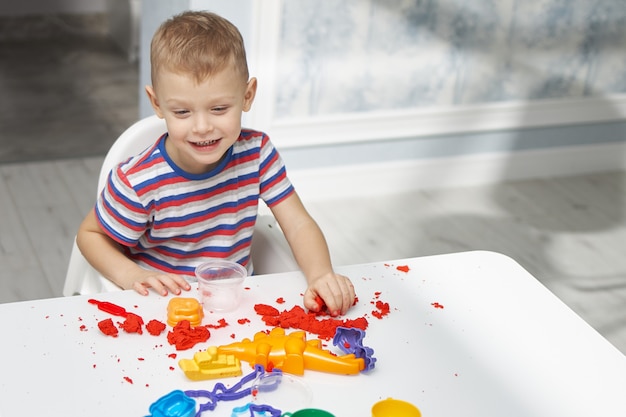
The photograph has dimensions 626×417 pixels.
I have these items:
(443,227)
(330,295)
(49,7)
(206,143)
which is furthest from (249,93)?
(49,7)

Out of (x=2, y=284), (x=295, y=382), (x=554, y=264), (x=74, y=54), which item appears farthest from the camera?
(x=74, y=54)

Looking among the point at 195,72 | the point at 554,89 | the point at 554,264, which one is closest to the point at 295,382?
the point at 195,72

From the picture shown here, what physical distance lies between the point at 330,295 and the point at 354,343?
0.32 feet

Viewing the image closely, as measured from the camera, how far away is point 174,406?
89 centimetres

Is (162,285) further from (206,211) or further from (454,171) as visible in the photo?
(454,171)

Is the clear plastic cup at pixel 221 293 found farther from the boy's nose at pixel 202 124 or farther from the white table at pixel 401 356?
the boy's nose at pixel 202 124

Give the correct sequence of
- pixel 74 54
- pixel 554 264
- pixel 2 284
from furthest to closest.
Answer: pixel 74 54
pixel 554 264
pixel 2 284

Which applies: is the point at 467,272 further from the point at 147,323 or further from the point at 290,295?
the point at 147,323

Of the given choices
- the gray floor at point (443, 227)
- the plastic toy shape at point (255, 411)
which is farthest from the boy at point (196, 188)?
the gray floor at point (443, 227)

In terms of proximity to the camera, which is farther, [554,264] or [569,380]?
[554,264]

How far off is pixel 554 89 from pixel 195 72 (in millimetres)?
2044

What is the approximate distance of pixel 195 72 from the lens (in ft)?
3.77

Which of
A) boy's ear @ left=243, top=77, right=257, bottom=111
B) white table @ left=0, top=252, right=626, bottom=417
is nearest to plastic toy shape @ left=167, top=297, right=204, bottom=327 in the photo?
white table @ left=0, top=252, right=626, bottom=417

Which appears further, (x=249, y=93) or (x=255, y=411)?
(x=249, y=93)
